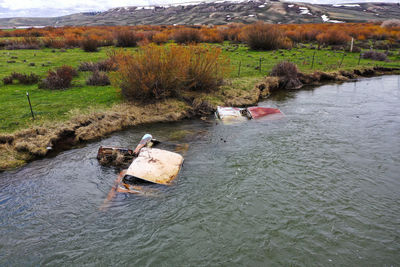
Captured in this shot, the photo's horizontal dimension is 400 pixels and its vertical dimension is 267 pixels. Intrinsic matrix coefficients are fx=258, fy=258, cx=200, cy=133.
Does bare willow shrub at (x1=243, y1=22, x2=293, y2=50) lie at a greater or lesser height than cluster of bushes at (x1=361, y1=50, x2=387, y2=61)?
greater

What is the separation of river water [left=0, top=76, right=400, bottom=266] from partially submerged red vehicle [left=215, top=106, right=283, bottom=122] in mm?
2024

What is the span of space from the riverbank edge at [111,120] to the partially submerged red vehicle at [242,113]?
35.9 inches

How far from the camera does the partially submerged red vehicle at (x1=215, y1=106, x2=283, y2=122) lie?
12.7 metres

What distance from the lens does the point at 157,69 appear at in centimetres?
1316

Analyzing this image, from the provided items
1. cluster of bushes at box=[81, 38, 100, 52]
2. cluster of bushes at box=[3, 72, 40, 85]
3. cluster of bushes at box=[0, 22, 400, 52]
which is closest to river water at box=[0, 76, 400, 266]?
cluster of bushes at box=[3, 72, 40, 85]

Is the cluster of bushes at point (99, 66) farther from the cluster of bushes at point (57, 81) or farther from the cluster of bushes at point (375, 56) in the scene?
the cluster of bushes at point (375, 56)

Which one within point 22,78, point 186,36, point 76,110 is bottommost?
point 76,110

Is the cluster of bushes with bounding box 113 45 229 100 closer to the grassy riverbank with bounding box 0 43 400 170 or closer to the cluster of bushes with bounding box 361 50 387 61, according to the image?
the grassy riverbank with bounding box 0 43 400 170

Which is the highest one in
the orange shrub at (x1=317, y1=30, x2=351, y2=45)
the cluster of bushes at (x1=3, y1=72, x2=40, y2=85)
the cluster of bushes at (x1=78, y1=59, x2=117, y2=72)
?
the orange shrub at (x1=317, y1=30, x2=351, y2=45)

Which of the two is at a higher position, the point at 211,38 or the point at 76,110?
the point at 211,38

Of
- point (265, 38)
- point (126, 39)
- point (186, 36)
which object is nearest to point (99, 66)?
point (126, 39)

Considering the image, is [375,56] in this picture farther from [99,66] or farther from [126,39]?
[126,39]

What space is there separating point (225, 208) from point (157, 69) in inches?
344

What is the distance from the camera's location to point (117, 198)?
23.2 feet
